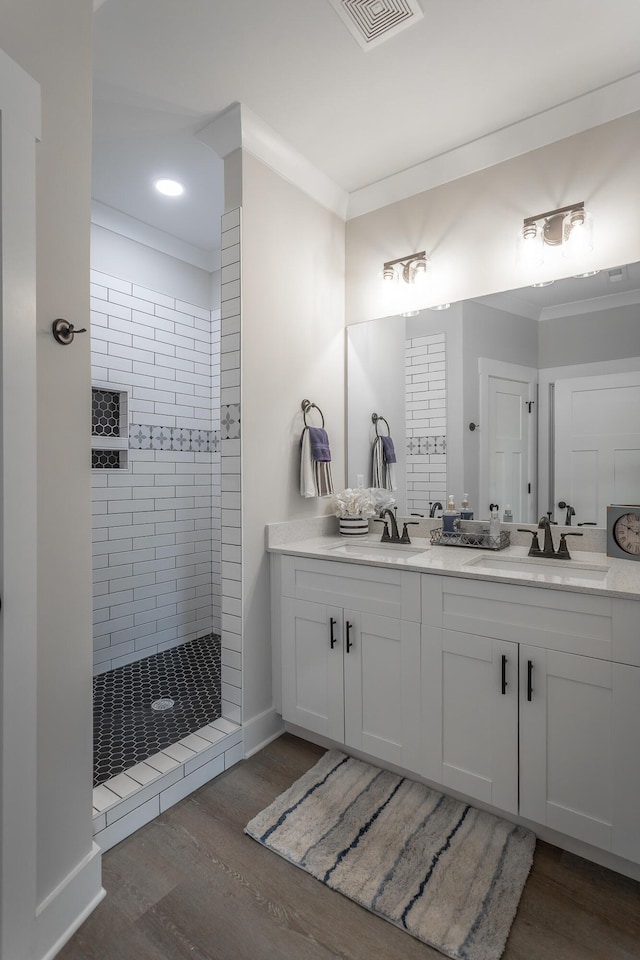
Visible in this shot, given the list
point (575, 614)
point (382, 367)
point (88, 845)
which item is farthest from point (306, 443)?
point (88, 845)

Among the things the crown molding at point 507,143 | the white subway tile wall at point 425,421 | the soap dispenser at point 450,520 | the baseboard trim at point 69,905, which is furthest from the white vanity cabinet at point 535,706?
the crown molding at point 507,143

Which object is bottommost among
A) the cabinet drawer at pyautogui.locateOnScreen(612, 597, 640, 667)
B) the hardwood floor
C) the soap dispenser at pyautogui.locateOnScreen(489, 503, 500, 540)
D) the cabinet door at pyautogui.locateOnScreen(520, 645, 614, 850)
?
the hardwood floor

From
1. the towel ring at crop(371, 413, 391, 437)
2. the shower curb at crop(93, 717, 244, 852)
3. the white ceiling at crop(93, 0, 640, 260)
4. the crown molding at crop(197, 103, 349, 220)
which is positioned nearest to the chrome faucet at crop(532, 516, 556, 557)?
the towel ring at crop(371, 413, 391, 437)

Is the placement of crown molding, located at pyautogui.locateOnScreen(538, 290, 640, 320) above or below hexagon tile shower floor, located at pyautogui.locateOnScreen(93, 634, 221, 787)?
above

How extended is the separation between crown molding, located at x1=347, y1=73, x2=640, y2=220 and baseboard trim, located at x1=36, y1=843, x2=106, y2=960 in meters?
3.07

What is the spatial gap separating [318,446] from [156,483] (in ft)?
4.34

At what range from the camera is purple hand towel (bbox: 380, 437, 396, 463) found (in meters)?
2.74

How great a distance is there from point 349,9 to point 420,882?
9.34 feet

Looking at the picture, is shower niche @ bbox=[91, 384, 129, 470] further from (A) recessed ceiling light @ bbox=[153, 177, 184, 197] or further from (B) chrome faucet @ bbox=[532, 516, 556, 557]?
(B) chrome faucet @ bbox=[532, 516, 556, 557]

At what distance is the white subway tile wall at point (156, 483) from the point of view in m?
3.03

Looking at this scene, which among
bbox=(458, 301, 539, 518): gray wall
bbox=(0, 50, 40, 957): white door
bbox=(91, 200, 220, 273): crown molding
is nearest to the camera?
bbox=(0, 50, 40, 957): white door

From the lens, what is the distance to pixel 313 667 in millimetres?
2268

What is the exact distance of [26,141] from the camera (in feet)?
4.18

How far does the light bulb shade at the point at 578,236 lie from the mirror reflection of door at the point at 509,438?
1.67 ft
